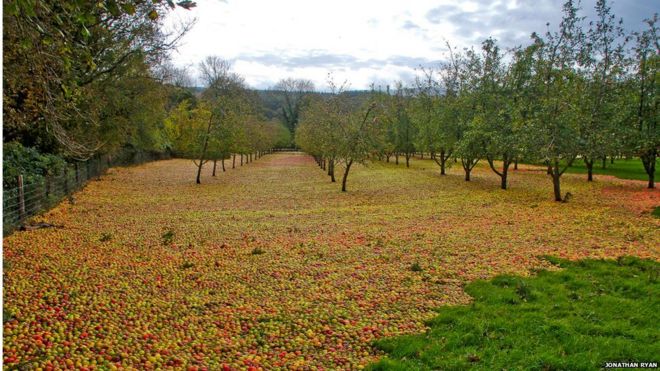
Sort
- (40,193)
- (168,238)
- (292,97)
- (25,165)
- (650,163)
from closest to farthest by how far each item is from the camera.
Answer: (168,238) < (40,193) < (25,165) < (650,163) < (292,97)

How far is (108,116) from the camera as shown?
24.9 metres

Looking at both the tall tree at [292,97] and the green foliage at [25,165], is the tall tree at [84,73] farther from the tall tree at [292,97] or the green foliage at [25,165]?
the tall tree at [292,97]

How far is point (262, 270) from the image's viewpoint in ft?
26.8

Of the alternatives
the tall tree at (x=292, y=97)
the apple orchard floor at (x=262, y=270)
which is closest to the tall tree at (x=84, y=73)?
the apple orchard floor at (x=262, y=270)

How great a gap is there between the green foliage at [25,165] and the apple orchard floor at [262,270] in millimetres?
1455

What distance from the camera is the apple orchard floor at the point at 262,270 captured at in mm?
5070

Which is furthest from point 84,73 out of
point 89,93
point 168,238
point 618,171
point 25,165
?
point 618,171

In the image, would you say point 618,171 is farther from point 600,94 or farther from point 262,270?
point 262,270

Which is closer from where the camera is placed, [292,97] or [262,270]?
[262,270]

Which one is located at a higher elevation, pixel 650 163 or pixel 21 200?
pixel 650 163

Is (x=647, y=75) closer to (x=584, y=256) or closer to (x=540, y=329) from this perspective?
(x=584, y=256)

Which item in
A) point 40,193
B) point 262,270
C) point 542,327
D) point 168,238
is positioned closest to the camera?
point 542,327

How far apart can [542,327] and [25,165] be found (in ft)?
52.8

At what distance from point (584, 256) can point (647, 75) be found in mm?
18018
